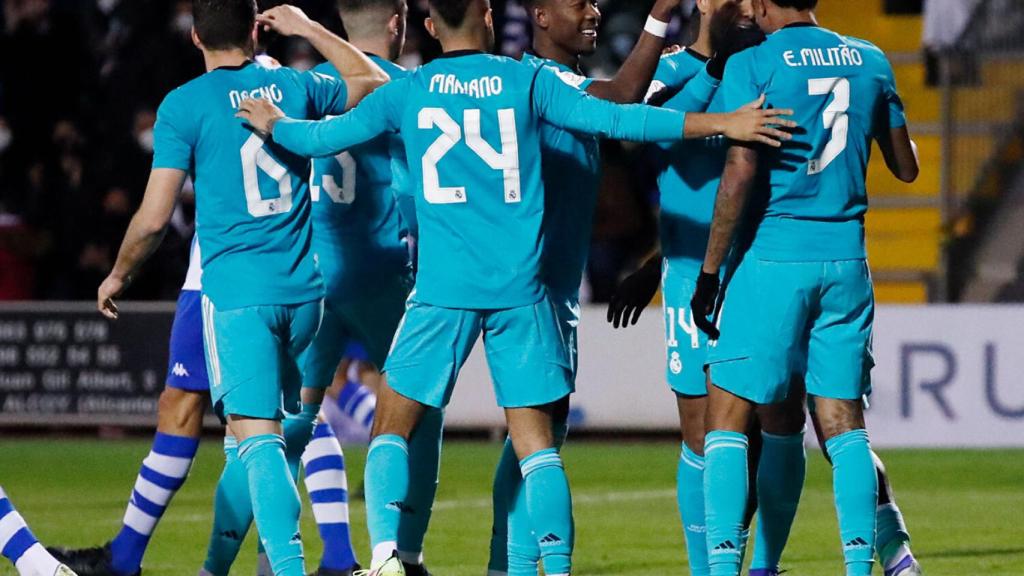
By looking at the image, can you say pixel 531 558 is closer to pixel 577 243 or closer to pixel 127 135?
pixel 577 243

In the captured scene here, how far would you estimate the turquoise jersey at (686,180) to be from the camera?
6633 mm

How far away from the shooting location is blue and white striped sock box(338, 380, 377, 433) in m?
11.1

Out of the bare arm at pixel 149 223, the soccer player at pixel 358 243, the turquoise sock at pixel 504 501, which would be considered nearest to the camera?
the bare arm at pixel 149 223

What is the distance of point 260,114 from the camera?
6.28m

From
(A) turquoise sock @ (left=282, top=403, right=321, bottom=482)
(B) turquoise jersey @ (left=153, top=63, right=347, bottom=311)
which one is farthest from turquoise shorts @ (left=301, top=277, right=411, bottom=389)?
(B) turquoise jersey @ (left=153, top=63, right=347, bottom=311)

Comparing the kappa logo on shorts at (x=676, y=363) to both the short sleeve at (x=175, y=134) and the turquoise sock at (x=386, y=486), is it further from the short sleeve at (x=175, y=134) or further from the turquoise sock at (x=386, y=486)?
the short sleeve at (x=175, y=134)

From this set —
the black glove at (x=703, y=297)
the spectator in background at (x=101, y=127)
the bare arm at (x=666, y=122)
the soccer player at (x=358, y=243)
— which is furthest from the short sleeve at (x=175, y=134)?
the spectator in background at (x=101, y=127)

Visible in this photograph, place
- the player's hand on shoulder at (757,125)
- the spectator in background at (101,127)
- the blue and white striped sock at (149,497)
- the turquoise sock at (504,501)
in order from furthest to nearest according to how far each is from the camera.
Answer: the spectator in background at (101,127) < the blue and white striped sock at (149,497) < the turquoise sock at (504,501) < the player's hand on shoulder at (757,125)

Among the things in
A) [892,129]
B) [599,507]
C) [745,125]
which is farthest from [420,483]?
[599,507]

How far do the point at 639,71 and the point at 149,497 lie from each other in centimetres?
267

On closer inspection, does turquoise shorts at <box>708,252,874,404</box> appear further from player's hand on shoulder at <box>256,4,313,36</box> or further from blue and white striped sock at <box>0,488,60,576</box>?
blue and white striped sock at <box>0,488,60,576</box>

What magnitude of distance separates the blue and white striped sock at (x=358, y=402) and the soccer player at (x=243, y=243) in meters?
4.59

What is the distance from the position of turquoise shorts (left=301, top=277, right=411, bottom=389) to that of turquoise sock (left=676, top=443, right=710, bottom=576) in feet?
4.23

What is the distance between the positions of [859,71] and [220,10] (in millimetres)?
2220
